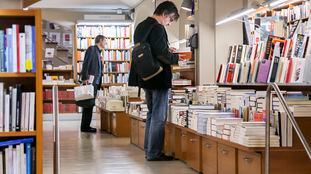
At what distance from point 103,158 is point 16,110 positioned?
131 inches

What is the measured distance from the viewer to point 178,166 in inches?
217

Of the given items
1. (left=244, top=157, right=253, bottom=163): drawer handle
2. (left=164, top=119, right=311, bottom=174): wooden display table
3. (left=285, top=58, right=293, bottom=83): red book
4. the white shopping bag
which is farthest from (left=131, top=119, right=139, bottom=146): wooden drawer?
(left=244, top=157, right=253, bottom=163): drawer handle

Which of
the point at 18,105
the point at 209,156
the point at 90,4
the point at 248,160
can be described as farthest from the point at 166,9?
the point at 90,4

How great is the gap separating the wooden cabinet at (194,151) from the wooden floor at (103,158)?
0.08m

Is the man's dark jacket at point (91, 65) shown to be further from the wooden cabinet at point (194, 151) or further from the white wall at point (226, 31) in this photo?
the wooden cabinet at point (194, 151)

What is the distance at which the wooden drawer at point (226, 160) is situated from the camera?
414 cm

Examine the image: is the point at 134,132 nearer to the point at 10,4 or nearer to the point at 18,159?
the point at 10,4

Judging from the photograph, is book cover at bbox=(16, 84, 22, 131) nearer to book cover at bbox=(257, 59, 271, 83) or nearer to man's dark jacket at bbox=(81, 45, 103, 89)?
book cover at bbox=(257, 59, 271, 83)

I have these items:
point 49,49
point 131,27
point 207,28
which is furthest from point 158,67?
point 49,49

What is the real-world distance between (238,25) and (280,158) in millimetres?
3399

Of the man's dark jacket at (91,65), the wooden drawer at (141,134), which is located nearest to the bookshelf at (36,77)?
the wooden drawer at (141,134)

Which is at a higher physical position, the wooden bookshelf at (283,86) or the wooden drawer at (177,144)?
the wooden bookshelf at (283,86)

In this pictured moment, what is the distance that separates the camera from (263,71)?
5.25m

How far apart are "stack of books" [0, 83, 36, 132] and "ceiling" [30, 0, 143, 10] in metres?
9.42
